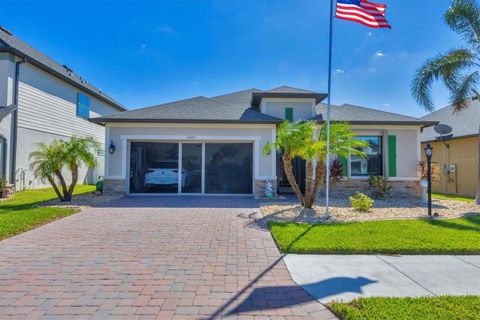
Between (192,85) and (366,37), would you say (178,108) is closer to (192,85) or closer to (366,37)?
(192,85)

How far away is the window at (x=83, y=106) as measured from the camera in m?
19.9

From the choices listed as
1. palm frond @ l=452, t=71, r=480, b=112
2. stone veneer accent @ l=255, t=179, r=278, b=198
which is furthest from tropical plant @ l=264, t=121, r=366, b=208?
palm frond @ l=452, t=71, r=480, b=112

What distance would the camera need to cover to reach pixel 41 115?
632 inches

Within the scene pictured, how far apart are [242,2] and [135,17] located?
528 cm

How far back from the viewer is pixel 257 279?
4.21m

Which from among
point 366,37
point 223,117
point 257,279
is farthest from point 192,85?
point 257,279

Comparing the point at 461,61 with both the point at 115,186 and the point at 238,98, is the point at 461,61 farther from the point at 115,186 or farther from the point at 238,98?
the point at 115,186

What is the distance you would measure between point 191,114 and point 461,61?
1156 cm

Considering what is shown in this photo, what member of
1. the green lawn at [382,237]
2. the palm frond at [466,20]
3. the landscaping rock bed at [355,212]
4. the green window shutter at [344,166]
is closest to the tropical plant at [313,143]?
the landscaping rock bed at [355,212]

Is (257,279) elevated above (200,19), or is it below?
below

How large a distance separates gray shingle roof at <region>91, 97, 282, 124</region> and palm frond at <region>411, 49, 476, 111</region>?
6.00 meters

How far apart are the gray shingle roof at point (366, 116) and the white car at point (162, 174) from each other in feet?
27.2

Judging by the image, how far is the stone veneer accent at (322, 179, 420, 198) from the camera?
1367 centimetres

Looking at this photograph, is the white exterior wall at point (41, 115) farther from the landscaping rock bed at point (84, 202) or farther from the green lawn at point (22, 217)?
the green lawn at point (22, 217)
